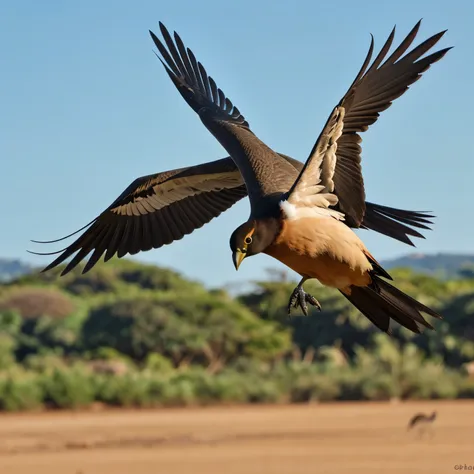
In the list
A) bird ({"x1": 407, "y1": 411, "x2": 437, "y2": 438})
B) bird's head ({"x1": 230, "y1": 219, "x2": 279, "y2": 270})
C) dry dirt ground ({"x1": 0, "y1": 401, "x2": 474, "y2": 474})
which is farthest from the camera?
bird ({"x1": 407, "y1": 411, "x2": 437, "y2": 438})

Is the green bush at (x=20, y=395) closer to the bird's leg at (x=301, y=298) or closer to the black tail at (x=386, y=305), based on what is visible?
the bird's leg at (x=301, y=298)

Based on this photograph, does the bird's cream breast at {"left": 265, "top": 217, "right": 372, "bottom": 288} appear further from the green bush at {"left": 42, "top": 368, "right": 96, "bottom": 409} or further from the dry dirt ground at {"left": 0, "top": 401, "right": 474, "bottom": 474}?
the green bush at {"left": 42, "top": 368, "right": 96, "bottom": 409}

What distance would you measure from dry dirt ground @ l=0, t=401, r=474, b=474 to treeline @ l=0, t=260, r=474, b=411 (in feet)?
3.24

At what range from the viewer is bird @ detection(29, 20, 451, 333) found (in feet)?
24.2

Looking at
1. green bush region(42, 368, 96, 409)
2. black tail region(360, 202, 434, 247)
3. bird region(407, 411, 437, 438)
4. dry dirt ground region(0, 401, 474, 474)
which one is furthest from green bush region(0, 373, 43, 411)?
black tail region(360, 202, 434, 247)

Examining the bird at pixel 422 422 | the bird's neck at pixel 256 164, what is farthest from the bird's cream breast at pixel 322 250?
the bird at pixel 422 422

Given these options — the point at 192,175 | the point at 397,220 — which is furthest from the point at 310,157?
the point at 192,175

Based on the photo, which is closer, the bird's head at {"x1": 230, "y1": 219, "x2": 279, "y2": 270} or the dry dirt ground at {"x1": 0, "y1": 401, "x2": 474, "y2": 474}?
the bird's head at {"x1": 230, "y1": 219, "x2": 279, "y2": 270}

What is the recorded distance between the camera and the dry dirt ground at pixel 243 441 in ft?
78.9

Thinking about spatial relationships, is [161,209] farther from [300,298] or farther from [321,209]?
[321,209]

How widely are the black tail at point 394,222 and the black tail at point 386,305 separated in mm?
575

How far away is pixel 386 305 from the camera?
26.9ft

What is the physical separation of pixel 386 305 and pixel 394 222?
2.61ft

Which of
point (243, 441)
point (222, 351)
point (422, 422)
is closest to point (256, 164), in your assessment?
point (422, 422)
